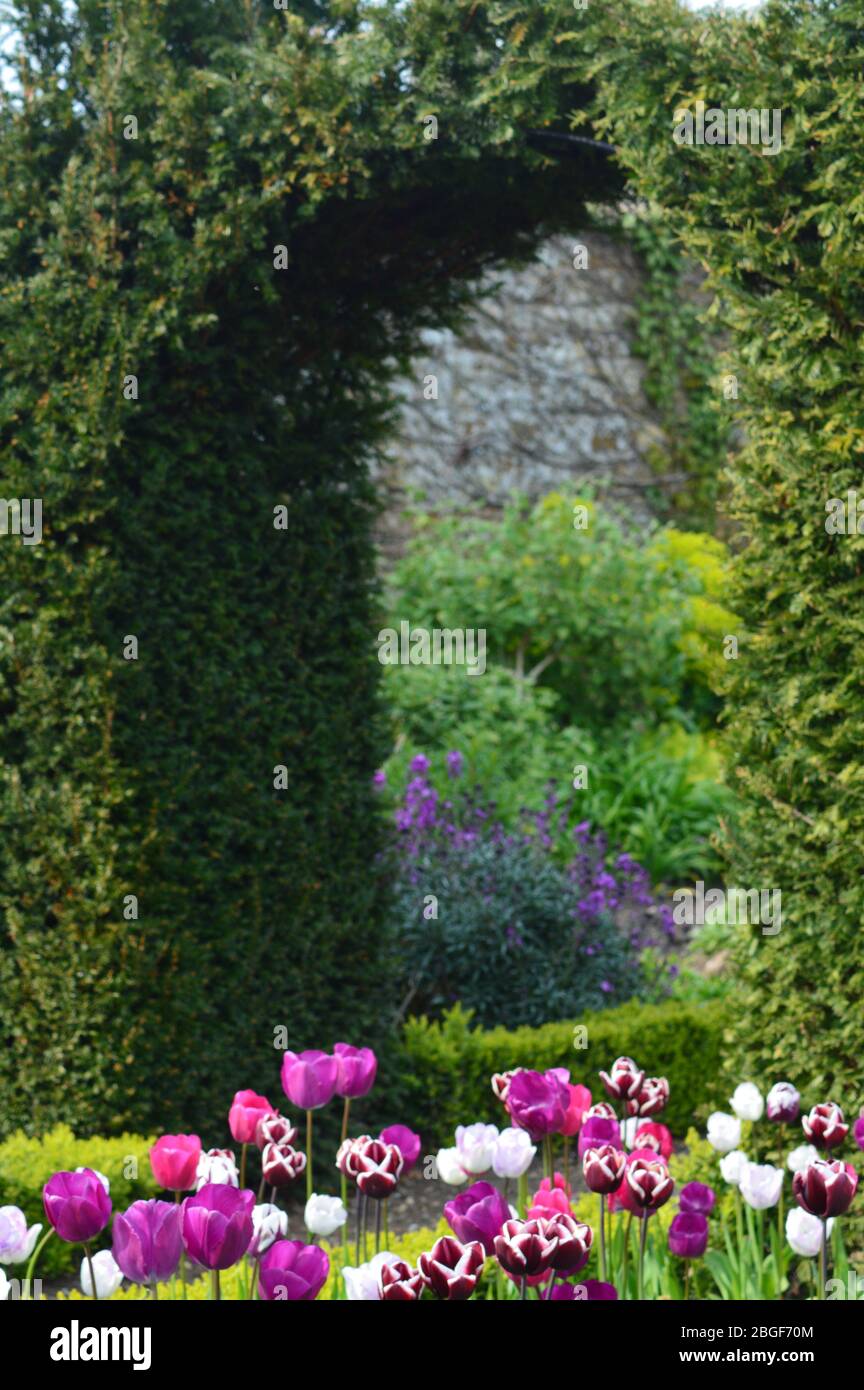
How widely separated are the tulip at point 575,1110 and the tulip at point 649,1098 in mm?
144

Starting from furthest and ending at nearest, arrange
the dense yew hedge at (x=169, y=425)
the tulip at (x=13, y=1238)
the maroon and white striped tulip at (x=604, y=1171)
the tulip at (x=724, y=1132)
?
the dense yew hedge at (x=169, y=425), the tulip at (x=724, y=1132), the maroon and white striped tulip at (x=604, y=1171), the tulip at (x=13, y=1238)

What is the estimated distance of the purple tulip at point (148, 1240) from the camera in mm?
1829

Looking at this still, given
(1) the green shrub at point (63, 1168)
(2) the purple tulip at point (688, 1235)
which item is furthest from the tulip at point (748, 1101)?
(1) the green shrub at point (63, 1168)

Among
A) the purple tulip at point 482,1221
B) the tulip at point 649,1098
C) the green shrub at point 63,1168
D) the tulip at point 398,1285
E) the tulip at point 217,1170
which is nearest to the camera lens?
the tulip at point 398,1285

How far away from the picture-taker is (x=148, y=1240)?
6.00 feet

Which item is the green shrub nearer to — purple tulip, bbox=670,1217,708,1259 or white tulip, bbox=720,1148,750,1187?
white tulip, bbox=720,1148,750,1187

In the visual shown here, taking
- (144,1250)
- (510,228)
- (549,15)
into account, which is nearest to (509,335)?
(510,228)

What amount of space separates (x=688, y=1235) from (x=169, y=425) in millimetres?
3236

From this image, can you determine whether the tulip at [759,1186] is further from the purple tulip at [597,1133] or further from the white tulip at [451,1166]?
the white tulip at [451,1166]

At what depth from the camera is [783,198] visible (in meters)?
3.51
